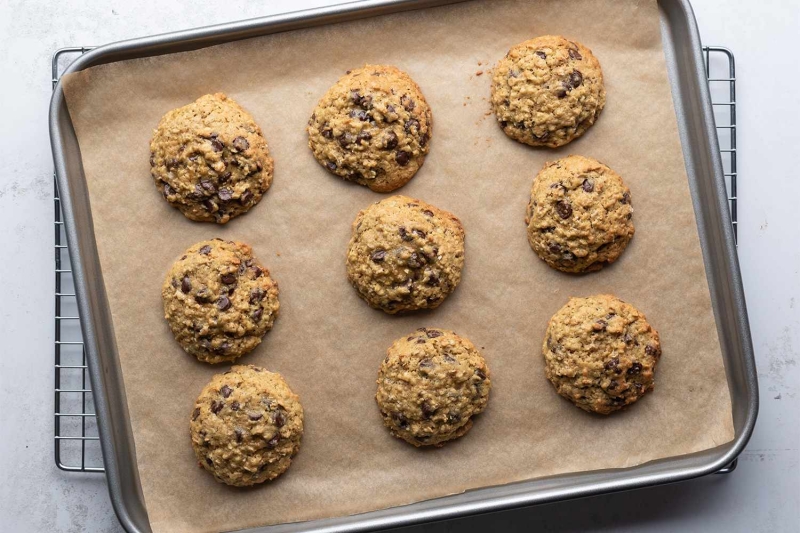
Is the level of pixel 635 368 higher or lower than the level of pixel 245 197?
lower

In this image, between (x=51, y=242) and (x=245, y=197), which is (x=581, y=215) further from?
(x=51, y=242)

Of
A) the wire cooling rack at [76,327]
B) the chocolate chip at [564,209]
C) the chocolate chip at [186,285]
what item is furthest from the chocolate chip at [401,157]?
the wire cooling rack at [76,327]

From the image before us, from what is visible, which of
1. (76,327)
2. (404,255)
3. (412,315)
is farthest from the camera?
(76,327)

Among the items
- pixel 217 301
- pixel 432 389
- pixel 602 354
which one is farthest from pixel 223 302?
pixel 602 354

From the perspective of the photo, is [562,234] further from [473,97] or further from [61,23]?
[61,23]

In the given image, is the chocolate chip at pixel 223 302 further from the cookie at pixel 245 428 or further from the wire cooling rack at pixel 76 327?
the wire cooling rack at pixel 76 327

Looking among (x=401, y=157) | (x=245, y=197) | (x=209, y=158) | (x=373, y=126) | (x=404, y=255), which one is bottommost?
(x=404, y=255)

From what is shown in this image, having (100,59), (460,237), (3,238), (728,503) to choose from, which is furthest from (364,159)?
(728,503)
